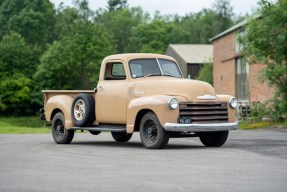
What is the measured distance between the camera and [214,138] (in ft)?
49.9

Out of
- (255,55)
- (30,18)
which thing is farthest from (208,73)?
(255,55)

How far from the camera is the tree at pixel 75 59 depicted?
232 feet

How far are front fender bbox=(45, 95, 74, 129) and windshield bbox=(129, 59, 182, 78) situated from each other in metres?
2.06

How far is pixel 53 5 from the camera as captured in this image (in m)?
103

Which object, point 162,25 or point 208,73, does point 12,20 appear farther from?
point 208,73

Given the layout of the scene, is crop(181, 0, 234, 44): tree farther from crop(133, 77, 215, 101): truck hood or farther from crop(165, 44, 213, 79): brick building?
crop(133, 77, 215, 101): truck hood

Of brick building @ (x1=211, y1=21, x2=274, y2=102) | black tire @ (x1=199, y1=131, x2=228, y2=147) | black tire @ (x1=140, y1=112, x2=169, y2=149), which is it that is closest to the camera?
black tire @ (x1=140, y1=112, x2=169, y2=149)

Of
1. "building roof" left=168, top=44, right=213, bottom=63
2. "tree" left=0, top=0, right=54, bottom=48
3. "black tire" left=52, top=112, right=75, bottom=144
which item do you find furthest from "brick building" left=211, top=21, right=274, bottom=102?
"tree" left=0, top=0, right=54, bottom=48

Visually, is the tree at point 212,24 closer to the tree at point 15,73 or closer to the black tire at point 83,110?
the tree at point 15,73

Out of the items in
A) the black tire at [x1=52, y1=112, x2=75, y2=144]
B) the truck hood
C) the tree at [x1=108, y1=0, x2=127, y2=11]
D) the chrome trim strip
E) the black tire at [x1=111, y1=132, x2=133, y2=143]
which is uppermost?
the tree at [x1=108, y1=0, x2=127, y2=11]

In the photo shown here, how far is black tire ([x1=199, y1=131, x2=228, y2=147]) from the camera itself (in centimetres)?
1509

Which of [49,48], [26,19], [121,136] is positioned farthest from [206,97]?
[26,19]

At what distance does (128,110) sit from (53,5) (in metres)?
90.3

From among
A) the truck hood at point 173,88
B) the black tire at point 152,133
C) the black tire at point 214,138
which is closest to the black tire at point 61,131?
the truck hood at point 173,88
